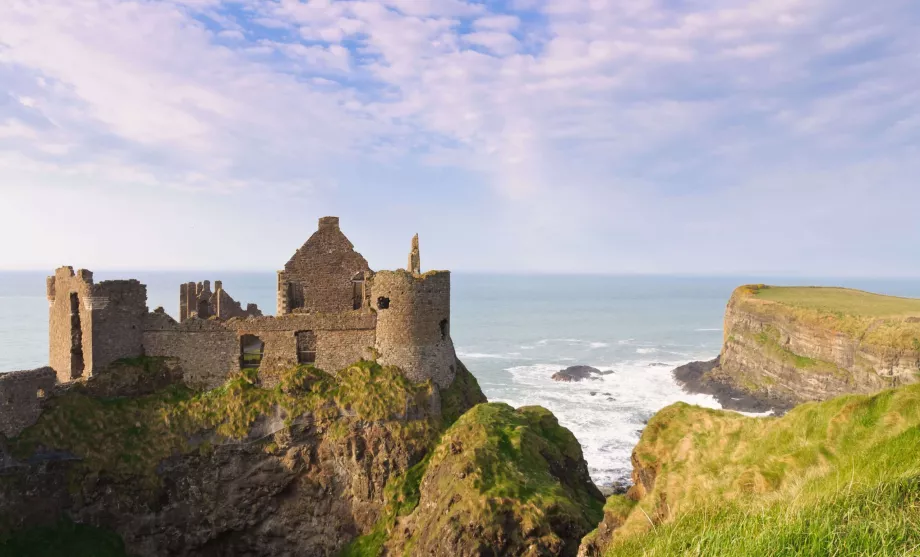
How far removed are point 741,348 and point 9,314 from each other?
14890 centimetres

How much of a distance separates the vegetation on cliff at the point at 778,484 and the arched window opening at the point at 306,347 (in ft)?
50.6

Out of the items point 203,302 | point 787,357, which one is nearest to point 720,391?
point 787,357

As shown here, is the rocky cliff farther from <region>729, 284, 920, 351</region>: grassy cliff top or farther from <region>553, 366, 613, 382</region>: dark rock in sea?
<region>729, 284, 920, 351</region>: grassy cliff top

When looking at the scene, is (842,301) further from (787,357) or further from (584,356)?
(584,356)

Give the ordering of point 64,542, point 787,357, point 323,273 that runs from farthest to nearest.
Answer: point 787,357, point 323,273, point 64,542

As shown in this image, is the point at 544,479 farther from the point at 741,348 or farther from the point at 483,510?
the point at 741,348

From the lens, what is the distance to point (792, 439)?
11500 millimetres

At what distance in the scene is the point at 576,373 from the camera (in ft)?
239

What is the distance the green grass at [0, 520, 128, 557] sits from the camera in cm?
1959

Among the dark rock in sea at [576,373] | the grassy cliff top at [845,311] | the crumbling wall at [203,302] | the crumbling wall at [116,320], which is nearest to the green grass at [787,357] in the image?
the grassy cliff top at [845,311]

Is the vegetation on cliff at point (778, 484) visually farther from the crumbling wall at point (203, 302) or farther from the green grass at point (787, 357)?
the green grass at point (787, 357)

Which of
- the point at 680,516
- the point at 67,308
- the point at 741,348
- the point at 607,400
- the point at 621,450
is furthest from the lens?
the point at 741,348

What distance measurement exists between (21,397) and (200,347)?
6.49 metres

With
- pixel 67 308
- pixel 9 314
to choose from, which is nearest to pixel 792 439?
pixel 67 308
